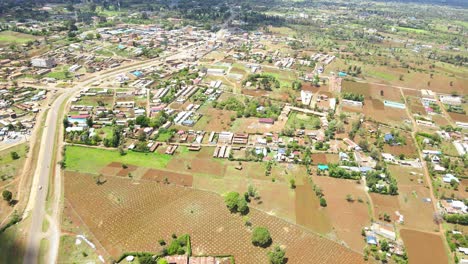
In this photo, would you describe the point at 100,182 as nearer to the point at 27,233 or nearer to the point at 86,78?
the point at 27,233

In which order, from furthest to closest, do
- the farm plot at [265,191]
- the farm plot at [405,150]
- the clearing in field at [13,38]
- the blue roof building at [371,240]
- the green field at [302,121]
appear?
1. the clearing in field at [13,38]
2. the green field at [302,121]
3. the farm plot at [405,150]
4. the farm plot at [265,191]
5. the blue roof building at [371,240]

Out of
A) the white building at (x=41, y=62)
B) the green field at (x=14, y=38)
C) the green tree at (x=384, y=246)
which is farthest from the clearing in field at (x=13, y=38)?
the green tree at (x=384, y=246)

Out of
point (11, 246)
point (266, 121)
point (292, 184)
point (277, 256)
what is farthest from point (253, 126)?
point (11, 246)

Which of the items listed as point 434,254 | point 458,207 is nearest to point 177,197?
point 434,254

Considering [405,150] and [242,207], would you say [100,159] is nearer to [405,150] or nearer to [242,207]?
[242,207]

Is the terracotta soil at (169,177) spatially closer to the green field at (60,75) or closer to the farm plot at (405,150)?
the farm plot at (405,150)

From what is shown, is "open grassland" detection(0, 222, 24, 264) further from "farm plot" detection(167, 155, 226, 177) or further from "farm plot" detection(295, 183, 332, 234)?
"farm plot" detection(295, 183, 332, 234)
